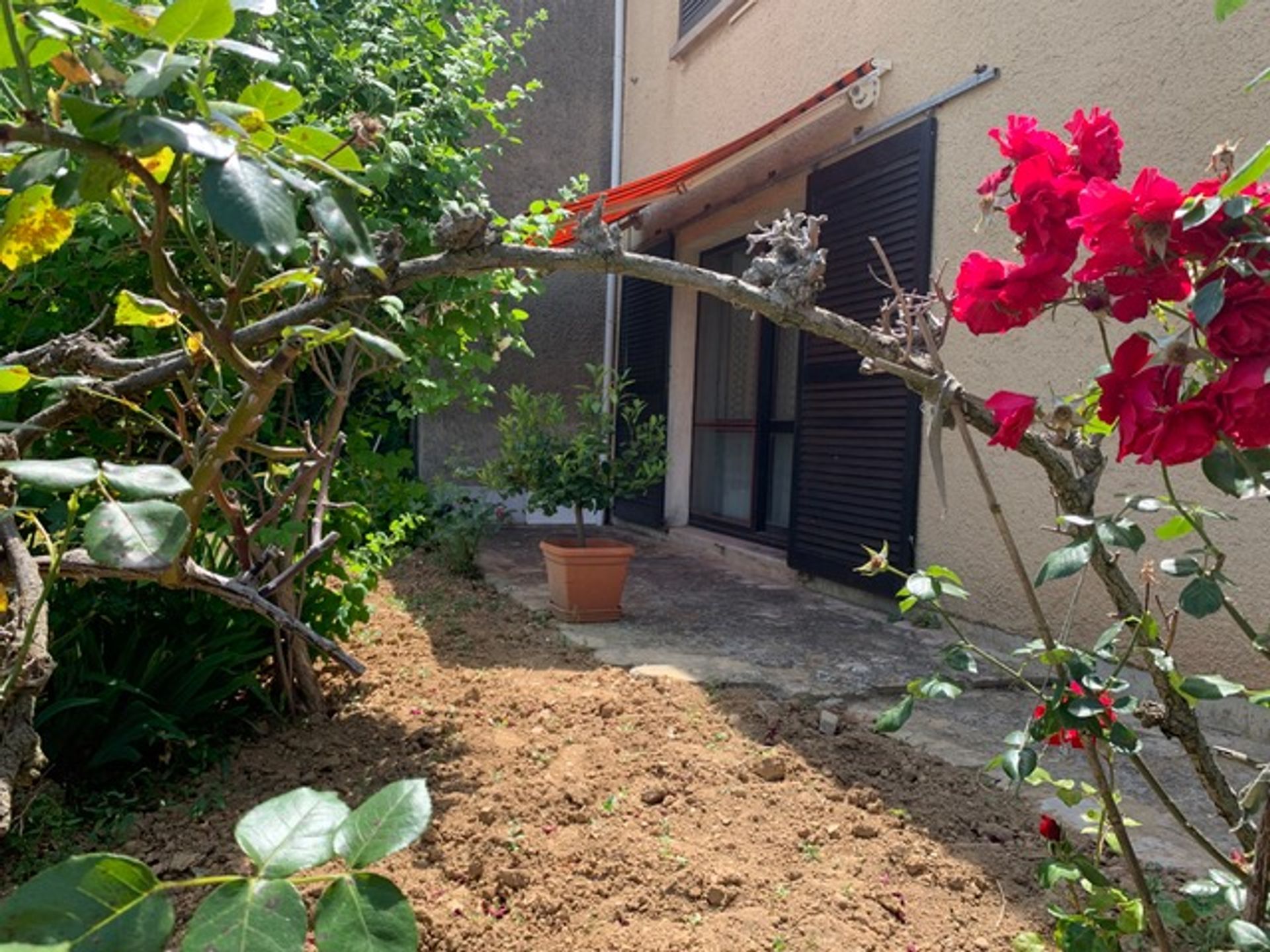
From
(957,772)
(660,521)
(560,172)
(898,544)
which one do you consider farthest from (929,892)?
(560,172)

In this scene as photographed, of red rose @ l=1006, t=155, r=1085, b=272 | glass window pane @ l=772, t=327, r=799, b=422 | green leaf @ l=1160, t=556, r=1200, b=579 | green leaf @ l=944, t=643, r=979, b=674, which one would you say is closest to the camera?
red rose @ l=1006, t=155, r=1085, b=272

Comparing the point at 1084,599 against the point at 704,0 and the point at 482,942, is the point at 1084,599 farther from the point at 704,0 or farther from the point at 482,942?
the point at 704,0

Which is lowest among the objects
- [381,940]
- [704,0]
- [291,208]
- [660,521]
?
[660,521]

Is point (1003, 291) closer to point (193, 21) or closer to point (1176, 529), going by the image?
point (1176, 529)

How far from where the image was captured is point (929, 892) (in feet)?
6.61

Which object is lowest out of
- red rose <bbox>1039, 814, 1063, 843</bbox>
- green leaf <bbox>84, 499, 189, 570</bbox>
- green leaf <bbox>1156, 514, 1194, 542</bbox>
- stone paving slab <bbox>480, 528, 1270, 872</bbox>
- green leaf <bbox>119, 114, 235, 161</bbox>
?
stone paving slab <bbox>480, 528, 1270, 872</bbox>

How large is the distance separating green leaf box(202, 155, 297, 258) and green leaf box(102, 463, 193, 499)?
0.15m

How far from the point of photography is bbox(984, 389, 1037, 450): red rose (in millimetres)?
1044

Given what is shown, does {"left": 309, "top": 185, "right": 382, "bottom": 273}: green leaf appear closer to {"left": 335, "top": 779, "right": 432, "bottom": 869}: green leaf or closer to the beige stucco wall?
{"left": 335, "top": 779, "right": 432, "bottom": 869}: green leaf

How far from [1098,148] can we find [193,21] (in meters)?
1.00

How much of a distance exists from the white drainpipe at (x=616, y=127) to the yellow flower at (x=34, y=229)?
829 centimetres

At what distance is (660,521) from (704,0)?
4.27m

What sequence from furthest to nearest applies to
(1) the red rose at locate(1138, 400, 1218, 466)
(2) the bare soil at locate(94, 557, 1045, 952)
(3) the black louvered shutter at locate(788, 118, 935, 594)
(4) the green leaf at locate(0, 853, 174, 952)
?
(3) the black louvered shutter at locate(788, 118, 935, 594)
(2) the bare soil at locate(94, 557, 1045, 952)
(1) the red rose at locate(1138, 400, 1218, 466)
(4) the green leaf at locate(0, 853, 174, 952)

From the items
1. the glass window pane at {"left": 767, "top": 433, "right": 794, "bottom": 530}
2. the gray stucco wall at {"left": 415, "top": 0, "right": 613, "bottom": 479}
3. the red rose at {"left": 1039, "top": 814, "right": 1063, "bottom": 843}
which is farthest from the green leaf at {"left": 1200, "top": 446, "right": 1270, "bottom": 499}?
the gray stucco wall at {"left": 415, "top": 0, "right": 613, "bottom": 479}
